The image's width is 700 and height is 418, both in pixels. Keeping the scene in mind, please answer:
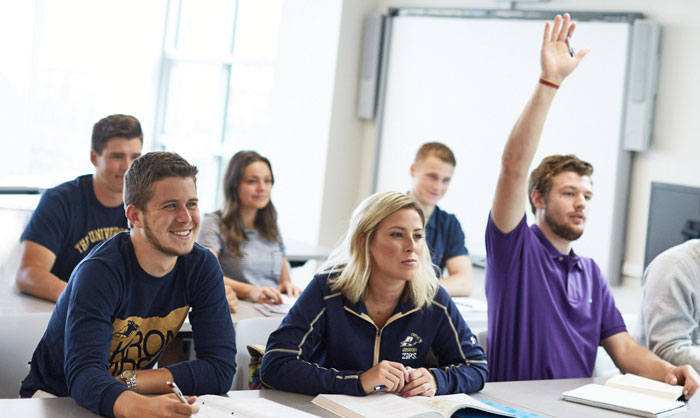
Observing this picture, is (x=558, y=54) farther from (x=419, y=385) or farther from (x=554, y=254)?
(x=419, y=385)

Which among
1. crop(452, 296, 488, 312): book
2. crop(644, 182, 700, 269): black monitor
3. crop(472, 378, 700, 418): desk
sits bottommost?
crop(472, 378, 700, 418): desk

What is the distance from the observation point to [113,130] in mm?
2990

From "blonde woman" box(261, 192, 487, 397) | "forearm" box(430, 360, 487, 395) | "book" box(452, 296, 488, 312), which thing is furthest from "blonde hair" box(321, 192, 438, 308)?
"book" box(452, 296, 488, 312)

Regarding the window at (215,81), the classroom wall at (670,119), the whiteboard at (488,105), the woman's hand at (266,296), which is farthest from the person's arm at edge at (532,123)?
the window at (215,81)

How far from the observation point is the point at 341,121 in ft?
17.5

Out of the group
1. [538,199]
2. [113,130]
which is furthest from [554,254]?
[113,130]

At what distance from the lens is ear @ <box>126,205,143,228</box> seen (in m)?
1.94

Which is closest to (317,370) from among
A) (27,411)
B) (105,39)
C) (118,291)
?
(118,291)

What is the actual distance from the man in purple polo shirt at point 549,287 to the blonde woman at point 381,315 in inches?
11.9

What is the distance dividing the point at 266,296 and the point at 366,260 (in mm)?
1002

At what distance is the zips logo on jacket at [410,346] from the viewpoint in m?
2.19

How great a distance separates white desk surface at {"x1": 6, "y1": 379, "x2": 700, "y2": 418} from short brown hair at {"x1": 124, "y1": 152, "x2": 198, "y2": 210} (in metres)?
0.50

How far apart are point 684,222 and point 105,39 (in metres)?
5.18

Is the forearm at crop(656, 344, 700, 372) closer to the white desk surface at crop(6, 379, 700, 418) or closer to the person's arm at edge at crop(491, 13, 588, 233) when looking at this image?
the white desk surface at crop(6, 379, 700, 418)
